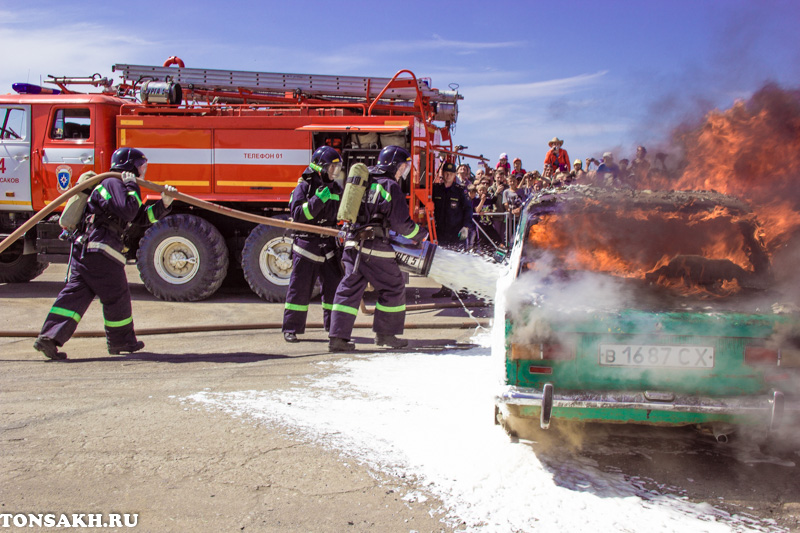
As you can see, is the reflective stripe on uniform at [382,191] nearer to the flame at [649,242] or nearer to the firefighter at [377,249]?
the firefighter at [377,249]

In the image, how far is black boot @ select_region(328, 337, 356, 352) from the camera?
6.40 meters

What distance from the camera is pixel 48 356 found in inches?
237

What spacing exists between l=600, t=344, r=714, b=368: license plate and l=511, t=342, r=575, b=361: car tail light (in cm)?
20

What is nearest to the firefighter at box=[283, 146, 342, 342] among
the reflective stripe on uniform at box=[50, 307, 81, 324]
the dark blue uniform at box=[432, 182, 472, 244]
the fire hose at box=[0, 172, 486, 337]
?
the fire hose at box=[0, 172, 486, 337]

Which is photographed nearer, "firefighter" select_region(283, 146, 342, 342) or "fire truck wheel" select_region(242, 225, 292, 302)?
"firefighter" select_region(283, 146, 342, 342)

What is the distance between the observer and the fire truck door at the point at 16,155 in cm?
955

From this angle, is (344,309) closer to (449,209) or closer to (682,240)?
(682,240)

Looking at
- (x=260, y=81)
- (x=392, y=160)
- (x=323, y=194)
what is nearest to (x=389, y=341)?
(x=323, y=194)

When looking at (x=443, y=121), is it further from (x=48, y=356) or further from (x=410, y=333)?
(x=48, y=356)

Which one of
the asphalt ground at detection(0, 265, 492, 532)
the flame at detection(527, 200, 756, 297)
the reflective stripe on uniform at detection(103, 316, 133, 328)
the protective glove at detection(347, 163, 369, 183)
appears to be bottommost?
the asphalt ground at detection(0, 265, 492, 532)

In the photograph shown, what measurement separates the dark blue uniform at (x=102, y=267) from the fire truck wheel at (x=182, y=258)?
3015 millimetres

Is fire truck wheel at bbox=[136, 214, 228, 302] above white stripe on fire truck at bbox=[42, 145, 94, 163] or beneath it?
beneath

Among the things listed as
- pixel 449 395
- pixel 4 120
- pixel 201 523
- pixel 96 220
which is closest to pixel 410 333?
pixel 449 395

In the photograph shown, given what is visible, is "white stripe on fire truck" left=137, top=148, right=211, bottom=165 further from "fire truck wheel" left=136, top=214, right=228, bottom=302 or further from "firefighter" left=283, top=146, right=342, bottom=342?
"firefighter" left=283, top=146, right=342, bottom=342
